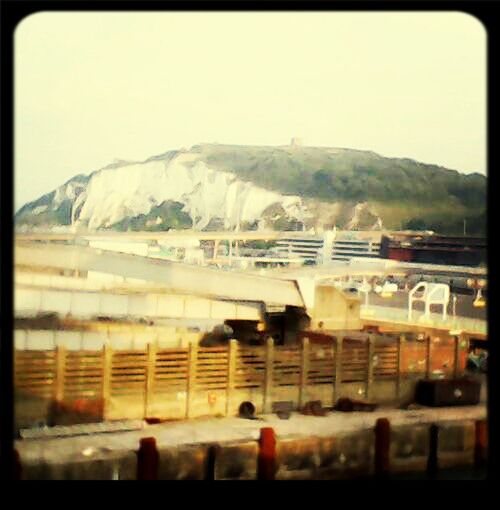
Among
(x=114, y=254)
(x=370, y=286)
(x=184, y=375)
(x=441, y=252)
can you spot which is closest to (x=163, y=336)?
(x=184, y=375)

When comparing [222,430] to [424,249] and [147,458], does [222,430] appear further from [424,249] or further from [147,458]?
[424,249]

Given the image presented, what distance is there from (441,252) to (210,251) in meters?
1.25

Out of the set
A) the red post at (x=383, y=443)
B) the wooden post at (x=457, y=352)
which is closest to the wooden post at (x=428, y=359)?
the wooden post at (x=457, y=352)

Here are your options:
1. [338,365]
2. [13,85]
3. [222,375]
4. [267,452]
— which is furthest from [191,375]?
[13,85]

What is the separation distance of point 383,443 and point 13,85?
9.83ft

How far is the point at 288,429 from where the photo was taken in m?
4.50

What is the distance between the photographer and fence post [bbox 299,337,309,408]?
4941 millimetres

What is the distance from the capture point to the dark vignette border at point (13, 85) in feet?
7.37

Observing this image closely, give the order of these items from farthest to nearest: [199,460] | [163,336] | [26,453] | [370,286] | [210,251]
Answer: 1. [163,336]
2. [370,286]
3. [210,251]
4. [199,460]
5. [26,453]

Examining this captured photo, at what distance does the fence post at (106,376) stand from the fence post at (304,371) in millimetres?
1203

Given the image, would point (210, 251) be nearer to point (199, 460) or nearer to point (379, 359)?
point (199, 460)

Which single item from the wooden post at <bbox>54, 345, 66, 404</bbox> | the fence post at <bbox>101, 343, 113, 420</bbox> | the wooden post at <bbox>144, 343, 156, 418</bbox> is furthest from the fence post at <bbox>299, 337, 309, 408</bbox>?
the wooden post at <bbox>54, 345, 66, 404</bbox>

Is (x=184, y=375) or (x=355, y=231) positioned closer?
(x=355, y=231)

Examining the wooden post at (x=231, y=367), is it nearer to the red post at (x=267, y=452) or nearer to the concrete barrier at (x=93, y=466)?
the red post at (x=267, y=452)
